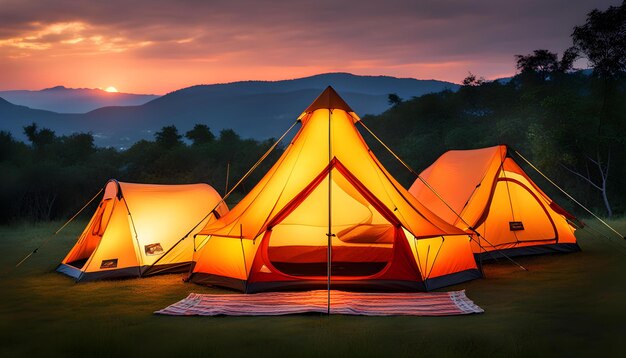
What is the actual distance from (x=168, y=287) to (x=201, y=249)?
75 centimetres

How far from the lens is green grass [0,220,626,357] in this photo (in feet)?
19.5

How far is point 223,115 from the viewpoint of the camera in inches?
4163

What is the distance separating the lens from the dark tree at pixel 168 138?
53450mm

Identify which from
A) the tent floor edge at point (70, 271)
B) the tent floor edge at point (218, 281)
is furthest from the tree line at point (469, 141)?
the tent floor edge at point (218, 281)

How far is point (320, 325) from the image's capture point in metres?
6.88

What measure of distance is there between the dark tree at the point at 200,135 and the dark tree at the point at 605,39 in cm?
3713

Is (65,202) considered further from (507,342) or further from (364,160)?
(507,342)

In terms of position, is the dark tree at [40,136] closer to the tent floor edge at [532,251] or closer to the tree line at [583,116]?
the tree line at [583,116]

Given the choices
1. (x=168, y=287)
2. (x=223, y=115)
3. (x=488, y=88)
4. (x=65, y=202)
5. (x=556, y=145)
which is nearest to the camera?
(x=168, y=287)

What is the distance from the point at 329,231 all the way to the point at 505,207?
4715 mm

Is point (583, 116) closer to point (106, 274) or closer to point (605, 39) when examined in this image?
point (605, 39)

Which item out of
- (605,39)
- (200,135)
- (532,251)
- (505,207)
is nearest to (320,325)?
(505,207)

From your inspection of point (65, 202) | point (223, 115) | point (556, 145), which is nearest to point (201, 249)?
point (556, 145)

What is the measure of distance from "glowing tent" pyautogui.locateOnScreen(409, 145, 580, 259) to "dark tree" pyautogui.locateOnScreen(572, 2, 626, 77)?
16.5m
